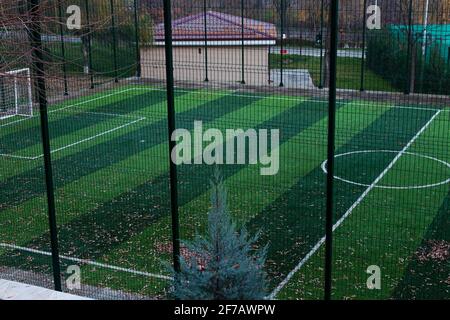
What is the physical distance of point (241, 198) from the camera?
41.0 ft

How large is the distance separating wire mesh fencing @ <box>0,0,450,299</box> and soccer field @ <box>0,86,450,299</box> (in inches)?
1.8

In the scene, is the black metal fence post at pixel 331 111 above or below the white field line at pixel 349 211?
above

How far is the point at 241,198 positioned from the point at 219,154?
346 centimetres

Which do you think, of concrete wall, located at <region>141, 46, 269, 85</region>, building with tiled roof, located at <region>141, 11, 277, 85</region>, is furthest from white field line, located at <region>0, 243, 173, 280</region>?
building with tiled roof, located at <region>141, 11, 277, 85</region>

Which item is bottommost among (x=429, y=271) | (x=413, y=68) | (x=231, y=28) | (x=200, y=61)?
(x=429, y=271)

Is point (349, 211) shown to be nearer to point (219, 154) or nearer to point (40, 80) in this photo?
point (219, 154)

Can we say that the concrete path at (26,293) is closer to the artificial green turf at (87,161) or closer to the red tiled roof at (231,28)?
the artificial green turf at (87,161)

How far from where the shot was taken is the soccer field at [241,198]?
30.1 feet

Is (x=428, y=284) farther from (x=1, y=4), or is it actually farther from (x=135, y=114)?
(x=135, y=114)

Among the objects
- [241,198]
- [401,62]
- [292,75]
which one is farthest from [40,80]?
[401,62]

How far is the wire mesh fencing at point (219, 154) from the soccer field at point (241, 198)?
0.15 ft

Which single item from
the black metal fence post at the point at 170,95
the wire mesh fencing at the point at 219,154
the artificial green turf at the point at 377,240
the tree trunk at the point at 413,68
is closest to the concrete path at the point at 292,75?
the wire mesh fencing at the point at 219,154
